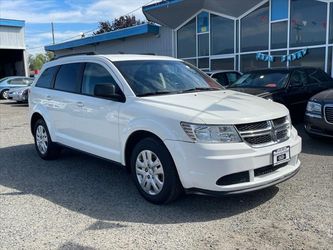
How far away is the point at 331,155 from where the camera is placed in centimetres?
679

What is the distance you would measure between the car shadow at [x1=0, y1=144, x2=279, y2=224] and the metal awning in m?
11.8

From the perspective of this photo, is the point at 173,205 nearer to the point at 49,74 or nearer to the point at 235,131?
the point at 235,131

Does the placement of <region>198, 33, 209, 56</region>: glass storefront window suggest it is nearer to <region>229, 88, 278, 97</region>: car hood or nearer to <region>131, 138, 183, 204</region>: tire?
<region>229, 88, 278, 97</region>: car hood

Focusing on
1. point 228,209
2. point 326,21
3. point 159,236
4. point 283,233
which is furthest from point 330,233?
point 326,21

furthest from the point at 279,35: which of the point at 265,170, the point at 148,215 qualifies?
the point at 148,215

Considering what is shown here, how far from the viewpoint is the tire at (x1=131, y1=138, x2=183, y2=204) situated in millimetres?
4369

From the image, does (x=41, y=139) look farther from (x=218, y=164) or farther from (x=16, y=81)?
(x=16, y=81)

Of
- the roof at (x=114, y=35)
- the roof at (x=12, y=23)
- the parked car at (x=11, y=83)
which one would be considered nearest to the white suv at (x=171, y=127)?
the roof at (x=114, y=35)

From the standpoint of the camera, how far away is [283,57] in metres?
15.2

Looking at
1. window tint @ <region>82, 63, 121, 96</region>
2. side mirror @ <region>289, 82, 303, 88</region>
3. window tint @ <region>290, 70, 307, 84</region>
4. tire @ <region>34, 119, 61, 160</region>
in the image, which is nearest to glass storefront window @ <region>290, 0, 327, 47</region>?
window tint @ <region>290, 70, 307, 84</region>

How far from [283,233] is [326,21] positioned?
1193cm

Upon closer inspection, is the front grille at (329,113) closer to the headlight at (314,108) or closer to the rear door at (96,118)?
the headlight at (314,108)

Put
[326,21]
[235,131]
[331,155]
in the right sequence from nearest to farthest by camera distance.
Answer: [235,131] < [331,155] < [326,21]

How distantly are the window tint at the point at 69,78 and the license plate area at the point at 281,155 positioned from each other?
10.5 feet
